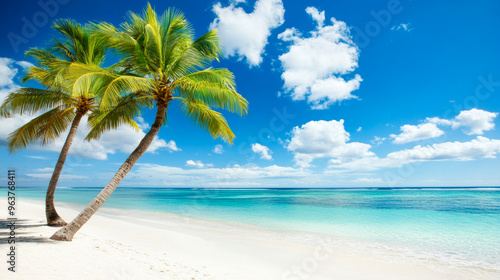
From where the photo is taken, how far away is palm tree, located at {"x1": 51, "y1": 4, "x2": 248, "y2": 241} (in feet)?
22.2

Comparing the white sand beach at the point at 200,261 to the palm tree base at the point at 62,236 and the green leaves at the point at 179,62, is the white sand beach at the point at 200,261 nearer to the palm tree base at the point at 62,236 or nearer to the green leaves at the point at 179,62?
the palm tree base at the point at 62,236

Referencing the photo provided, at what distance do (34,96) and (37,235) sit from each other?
410cm

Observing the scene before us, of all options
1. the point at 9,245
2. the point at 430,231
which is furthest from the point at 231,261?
the point at 430,231

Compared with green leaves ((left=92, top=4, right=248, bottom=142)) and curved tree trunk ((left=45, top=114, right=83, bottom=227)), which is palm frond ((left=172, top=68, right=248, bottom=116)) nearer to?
green leaves ((left=92, top=4, right=248, bottom=142))

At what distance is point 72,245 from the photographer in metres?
5.70

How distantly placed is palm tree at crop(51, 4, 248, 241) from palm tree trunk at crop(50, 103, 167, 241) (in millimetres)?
22

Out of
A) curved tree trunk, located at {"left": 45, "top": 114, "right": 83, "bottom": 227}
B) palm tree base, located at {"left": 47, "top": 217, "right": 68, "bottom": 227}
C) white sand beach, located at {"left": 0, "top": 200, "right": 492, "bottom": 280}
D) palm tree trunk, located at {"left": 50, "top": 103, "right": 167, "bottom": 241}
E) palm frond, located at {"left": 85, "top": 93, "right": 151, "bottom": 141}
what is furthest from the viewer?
palm tree base, located at {"left": 47, "top": 217, "right": 68, "bottom": 227}

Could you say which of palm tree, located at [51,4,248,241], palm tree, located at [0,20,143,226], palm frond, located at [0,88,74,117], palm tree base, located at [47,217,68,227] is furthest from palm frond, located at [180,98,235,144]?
palm tree base, located at [47,217,68,227]

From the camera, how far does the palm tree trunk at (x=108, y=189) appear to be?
5992 millimetres

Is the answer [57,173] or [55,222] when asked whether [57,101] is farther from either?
[55,222]

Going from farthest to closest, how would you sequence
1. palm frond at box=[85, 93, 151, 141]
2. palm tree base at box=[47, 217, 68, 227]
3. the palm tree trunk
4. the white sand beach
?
palm tree base at box=[47, 217, 68, 227]
palm frond at box=[85, 93, 151, 141]
the palm tree trunk
the white sand beach

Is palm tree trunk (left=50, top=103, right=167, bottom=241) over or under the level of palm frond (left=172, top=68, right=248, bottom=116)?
under

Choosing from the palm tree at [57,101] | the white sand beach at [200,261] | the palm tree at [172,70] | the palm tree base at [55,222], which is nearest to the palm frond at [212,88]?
the palm tree at [172,70]

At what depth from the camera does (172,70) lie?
722cm
